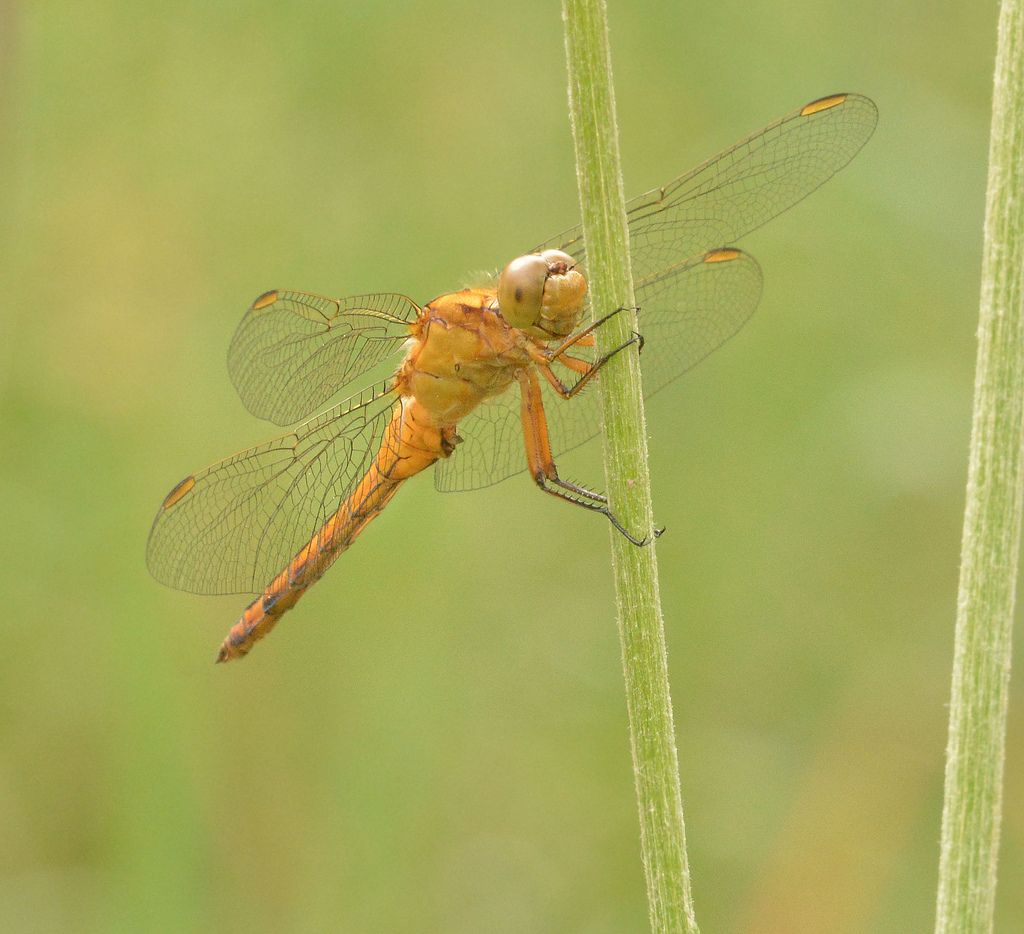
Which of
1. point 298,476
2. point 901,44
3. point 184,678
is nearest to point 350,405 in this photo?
point 298,476

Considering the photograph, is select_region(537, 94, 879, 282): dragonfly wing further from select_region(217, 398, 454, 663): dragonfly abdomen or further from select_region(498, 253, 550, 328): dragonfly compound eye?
select_region(217, 398, 454, 663): dragonfly abdomen

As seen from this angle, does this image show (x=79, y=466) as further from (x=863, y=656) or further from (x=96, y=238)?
(x=863, y=656)

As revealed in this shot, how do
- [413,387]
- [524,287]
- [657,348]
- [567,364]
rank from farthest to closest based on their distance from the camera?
[657,348]
[413,387]
[567,364]
[524,287]

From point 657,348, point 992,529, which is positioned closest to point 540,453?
point 657,348

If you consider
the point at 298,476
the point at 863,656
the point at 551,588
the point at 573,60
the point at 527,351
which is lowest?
the point at 863,656

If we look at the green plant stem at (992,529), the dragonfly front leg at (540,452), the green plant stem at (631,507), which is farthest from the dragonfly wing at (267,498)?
the green plant stem at (992,529)

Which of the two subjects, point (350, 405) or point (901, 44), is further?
point (901, 44)

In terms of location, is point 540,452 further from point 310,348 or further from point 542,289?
point 310,348
